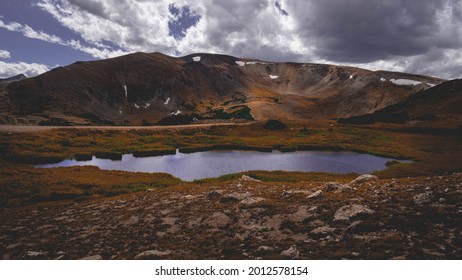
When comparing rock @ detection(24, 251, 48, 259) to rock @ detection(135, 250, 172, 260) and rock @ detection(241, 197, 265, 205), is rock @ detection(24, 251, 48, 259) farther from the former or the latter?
rock @ detection(241, 197, 265, 205)

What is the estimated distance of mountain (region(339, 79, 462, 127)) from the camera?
397ft

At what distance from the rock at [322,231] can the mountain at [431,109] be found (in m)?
113

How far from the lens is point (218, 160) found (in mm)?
57062

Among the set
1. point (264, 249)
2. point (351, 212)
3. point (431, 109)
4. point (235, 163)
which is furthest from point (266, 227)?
point (431, 109)

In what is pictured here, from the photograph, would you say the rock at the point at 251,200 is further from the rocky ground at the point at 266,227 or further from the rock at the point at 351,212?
the rock at the point at 351,212

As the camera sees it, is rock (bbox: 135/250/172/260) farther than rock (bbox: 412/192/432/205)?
No

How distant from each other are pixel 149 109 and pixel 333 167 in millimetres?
159434

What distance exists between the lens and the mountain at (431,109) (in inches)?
4758

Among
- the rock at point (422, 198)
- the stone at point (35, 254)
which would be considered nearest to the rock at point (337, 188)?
the rock at point (422, 198)

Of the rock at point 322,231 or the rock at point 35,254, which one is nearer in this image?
the rock at point 322,231

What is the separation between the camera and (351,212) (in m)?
12.9

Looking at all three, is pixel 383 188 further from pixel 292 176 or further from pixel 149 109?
pixel 149 109

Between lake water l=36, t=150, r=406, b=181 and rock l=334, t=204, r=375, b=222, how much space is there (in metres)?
30.7

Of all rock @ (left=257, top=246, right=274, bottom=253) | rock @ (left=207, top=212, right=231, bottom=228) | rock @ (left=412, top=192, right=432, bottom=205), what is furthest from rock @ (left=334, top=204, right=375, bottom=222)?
rock @ (left=207, top=212, right=231, bottom=228)
